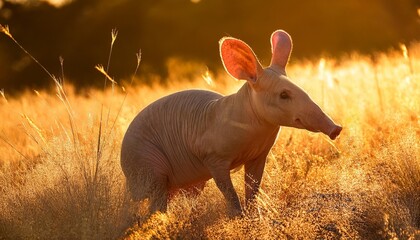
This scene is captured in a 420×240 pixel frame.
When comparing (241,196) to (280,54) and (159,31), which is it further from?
(159,31)

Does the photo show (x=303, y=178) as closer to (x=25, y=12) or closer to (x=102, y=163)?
(x=102, y=163)

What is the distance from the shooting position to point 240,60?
5.74m

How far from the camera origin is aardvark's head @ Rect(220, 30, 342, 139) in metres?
5.30

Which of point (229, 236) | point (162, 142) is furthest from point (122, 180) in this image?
point (229, 236)

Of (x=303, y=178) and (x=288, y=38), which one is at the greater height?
(x=288, y=38)

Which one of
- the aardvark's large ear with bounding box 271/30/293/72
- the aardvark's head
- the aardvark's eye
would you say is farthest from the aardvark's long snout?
the aardvark's large ear with bounding box 271/30/293/72

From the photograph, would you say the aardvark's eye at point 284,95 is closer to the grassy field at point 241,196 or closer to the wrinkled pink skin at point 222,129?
the wrinkled pink skin at point 222,129

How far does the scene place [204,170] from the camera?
6020 millimetres

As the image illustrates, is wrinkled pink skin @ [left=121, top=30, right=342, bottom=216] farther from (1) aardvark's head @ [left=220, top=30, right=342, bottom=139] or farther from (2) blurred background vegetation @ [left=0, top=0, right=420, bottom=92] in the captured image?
(2) blurred background vegetation @ [left=0, top=0, right=420, bottom=92]

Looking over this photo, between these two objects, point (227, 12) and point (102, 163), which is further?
point (227, 12)

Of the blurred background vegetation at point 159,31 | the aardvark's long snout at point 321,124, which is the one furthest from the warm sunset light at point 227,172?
the blurred background vegetation at point 159,31

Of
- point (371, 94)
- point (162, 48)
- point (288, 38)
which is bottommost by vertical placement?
point (162, 48)

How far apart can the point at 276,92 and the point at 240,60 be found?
383 mm

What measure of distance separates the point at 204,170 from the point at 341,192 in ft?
3.21
